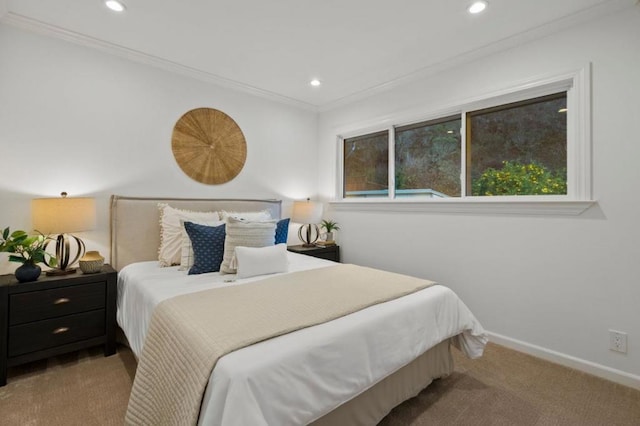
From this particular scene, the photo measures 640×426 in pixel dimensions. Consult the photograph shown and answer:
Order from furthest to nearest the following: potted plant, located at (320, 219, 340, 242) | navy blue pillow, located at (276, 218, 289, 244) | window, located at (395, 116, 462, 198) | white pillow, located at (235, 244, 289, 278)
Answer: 1. potted plant, located at (320, 219, 340, 242)
2. window, located at (395, 116, 462, 198)
3. navy blue pillow, located at (276, 218, 289, 244)
4. white pillow, located at (235, 244, 289, 278)

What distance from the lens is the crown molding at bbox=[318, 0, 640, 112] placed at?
2.08m

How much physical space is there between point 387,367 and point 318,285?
2.13 feet

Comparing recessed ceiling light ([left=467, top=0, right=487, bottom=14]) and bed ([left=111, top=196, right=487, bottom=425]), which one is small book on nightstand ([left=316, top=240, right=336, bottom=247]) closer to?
bed ([left=111, top=196, right=487, bottom=425])

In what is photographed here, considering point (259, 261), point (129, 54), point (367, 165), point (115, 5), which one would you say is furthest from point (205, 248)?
point (367, 165)

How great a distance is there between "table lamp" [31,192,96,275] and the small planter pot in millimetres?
136

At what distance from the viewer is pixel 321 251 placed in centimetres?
363

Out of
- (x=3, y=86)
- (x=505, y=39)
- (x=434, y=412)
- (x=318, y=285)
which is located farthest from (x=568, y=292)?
(x=3, y=86)

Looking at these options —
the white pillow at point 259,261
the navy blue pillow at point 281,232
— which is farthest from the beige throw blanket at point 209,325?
Answer: the navy blue pillow at point 281,232

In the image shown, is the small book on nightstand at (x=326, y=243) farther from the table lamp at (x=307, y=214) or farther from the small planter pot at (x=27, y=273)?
the small planter pot at (x=27, y=273)

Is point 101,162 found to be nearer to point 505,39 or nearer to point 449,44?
point 449,44

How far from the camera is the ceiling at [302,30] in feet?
6.89

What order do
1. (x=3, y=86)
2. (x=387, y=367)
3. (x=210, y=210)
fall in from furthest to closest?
(x=210, y=210)
(x=3, y=86)
(x=387, y=367)

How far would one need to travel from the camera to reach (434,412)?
175 cm

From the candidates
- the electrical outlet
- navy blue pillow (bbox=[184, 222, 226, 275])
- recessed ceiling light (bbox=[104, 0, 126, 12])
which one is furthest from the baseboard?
recessed ceiling light (bbox=[104, 0, 126, 12])
